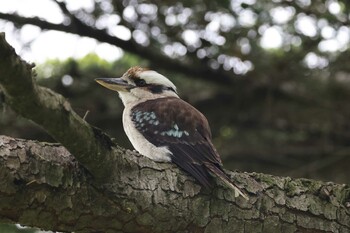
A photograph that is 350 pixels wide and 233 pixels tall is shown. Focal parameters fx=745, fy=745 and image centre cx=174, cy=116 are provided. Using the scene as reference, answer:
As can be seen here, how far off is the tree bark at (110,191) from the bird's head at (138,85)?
5.08 ft

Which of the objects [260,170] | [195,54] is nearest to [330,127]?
[260,170]

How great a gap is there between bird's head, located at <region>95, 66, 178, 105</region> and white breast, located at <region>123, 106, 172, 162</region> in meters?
0.33

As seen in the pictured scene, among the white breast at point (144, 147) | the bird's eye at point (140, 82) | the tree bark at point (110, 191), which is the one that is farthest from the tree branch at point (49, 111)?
the bird's eye at point (140, 82)

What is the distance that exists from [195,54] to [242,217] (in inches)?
114

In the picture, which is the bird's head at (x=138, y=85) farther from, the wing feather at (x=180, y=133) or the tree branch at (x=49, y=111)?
the tree branch at (x=49, y=111)

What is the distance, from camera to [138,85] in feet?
16.9

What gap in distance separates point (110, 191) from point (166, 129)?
1.27 metres

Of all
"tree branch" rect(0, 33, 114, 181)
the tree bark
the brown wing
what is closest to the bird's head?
the brown wing

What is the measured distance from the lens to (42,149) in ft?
10.1

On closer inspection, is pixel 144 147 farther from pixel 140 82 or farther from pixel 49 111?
pixel 49 111

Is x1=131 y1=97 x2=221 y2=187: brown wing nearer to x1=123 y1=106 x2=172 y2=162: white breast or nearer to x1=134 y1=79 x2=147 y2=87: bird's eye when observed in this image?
x1=123 y1=106 x2=172 y2=162: white breast

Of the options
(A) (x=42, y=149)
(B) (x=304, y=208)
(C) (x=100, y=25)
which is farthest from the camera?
(C) (x=100, y=25)

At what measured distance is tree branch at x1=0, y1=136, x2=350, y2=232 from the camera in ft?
9.72

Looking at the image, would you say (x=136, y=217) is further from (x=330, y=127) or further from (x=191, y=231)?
(x=330, y=127)
